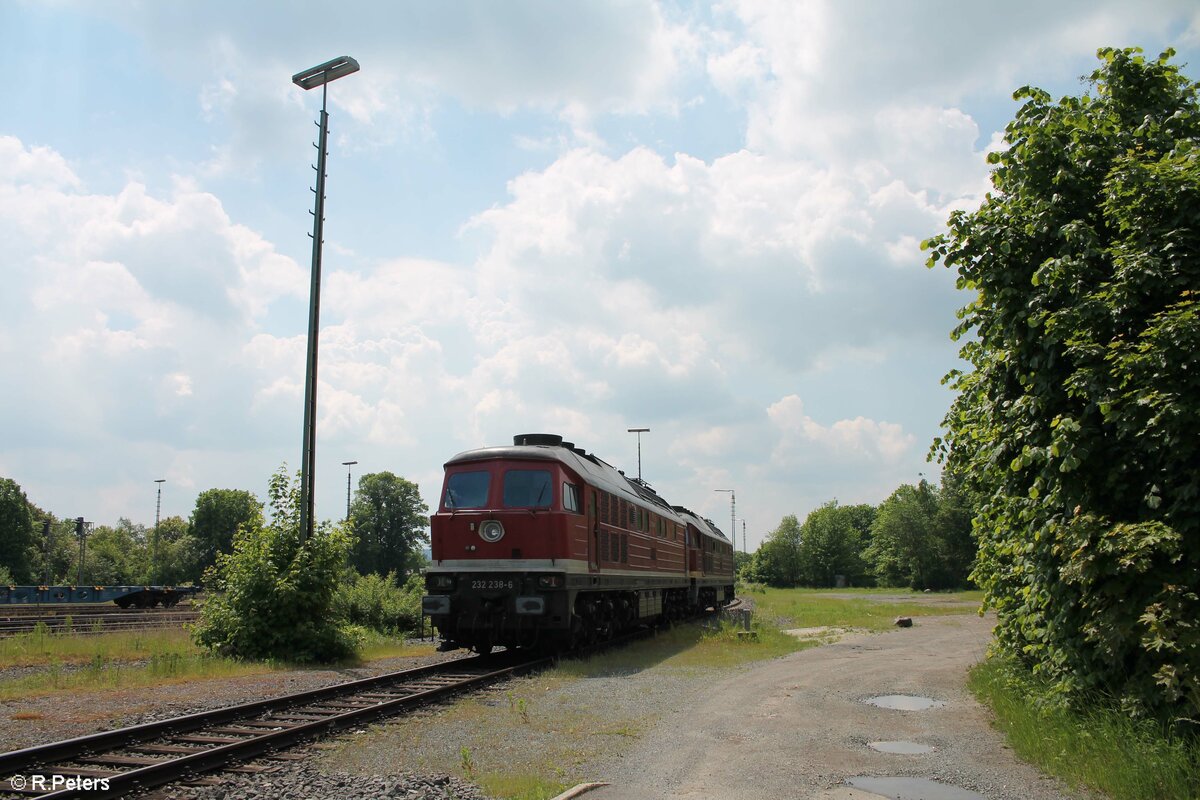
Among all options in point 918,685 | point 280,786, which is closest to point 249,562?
point 280,786

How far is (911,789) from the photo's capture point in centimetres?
687

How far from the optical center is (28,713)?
31.0 feet

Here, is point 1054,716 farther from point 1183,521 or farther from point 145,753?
point 145,753

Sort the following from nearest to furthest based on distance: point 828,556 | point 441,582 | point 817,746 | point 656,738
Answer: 1. point 817,746
2. point 656,738
3. point 441,582
4. point 828,556

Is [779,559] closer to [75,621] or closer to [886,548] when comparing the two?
[886,548]

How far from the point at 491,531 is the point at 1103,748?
1020cm

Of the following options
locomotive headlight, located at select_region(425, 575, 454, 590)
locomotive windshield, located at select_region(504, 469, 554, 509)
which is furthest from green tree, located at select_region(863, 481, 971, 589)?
locomotive headlight, located at select_region(425, 575, 454, 590)

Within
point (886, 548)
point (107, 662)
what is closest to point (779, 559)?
point (886, 548)

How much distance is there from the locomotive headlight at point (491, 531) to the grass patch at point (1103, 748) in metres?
8.48

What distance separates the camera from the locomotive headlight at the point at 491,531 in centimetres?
1505

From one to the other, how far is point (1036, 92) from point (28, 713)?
12681mm

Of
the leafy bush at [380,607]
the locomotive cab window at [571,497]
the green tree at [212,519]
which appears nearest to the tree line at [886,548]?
the leafy bush at [380,607]

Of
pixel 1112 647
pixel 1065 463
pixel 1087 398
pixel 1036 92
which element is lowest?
pixel 1112 647

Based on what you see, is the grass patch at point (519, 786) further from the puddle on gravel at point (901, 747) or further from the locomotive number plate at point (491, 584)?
the locomotive number plate at point (491, 584)
